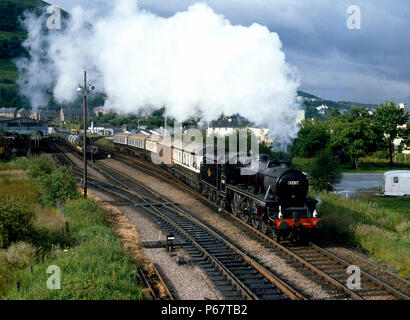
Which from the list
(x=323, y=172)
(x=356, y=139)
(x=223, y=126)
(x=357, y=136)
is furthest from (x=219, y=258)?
(x=357, y=136)

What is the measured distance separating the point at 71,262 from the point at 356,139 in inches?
1937

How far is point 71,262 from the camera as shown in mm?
11797

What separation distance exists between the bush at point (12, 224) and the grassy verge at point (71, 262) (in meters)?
0.13

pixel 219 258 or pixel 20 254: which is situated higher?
pixel 20 254

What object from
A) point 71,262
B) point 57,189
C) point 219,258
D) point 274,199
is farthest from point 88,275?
point 57,189

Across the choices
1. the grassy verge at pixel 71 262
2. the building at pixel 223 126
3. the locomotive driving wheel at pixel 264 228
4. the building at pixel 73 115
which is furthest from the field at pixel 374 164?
the building at pixel 73 115

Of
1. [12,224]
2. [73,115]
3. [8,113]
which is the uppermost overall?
[73,115]

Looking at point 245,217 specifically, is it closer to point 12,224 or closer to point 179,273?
point 179,273

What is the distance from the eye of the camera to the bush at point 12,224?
Answer: 13953 mm

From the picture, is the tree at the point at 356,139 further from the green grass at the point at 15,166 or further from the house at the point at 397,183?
the green grass at the point at 15,166

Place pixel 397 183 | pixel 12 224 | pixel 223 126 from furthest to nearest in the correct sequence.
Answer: pixel 223 126
pixel 397 183
pixel 12 224

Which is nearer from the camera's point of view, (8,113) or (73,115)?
(8,113)

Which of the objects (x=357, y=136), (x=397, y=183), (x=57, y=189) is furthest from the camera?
(x=357, y=136)

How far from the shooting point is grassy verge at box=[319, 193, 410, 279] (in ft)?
46.2
